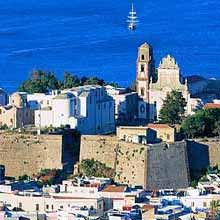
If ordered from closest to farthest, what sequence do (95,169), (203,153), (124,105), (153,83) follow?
(95,169), (203,153), (124,105), (153,83)

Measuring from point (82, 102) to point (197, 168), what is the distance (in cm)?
390

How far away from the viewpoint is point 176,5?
419 ft

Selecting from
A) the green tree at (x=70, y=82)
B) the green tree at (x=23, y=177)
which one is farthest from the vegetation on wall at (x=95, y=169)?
the green tree at (x=70, y=82)

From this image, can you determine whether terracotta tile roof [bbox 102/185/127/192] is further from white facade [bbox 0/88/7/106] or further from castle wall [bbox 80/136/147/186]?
white facade [bbox 0/88/7/106]

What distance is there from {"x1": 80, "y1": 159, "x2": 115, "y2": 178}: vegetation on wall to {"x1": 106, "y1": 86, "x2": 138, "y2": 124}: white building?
412cm

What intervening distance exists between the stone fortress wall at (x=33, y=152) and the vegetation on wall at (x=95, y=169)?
607 mm

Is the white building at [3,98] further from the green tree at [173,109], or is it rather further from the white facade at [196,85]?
the white facade at [196,85]

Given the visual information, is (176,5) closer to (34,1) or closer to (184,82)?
(34,1)

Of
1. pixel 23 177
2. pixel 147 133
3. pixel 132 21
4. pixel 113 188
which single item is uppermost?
pixel 132 21

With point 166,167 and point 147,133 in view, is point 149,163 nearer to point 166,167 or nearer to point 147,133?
point 166,167

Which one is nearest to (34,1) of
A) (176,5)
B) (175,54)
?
(176,5)

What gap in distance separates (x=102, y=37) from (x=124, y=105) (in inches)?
1324

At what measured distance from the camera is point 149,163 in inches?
2544

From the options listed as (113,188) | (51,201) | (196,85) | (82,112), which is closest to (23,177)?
(82,112)
